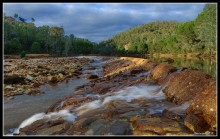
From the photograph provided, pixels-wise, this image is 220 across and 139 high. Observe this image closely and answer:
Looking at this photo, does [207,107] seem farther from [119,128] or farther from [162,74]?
[162,74]

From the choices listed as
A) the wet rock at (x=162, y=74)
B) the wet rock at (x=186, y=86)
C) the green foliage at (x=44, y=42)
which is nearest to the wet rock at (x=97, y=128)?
the wet rock at (x=186, y=86)

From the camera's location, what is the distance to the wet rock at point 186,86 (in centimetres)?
1052

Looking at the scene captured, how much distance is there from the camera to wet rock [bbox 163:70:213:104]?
1052 centimetres

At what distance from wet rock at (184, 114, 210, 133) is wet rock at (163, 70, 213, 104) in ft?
7.81

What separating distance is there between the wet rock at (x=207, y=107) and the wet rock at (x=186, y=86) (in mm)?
1418

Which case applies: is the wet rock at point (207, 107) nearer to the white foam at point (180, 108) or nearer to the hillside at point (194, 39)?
the white foam at point (180, 108)

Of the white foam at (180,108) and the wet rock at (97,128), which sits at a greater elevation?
the white foam at (180,108)

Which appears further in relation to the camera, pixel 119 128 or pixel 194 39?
pixel 194 39

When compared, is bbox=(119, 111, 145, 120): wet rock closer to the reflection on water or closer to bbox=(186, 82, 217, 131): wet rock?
bbox=(186, 82, 217, 131): wet rock

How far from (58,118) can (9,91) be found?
31.0 feet

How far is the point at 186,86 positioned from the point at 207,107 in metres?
3.32

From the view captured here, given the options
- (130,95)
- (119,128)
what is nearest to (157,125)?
(119,128)

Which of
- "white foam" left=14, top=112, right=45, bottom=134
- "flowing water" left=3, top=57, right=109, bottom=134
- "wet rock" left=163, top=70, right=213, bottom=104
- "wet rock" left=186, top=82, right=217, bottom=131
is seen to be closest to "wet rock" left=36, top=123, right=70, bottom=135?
"white foam" left=14, top=112, right=45, bottom=134

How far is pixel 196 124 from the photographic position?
762cm
